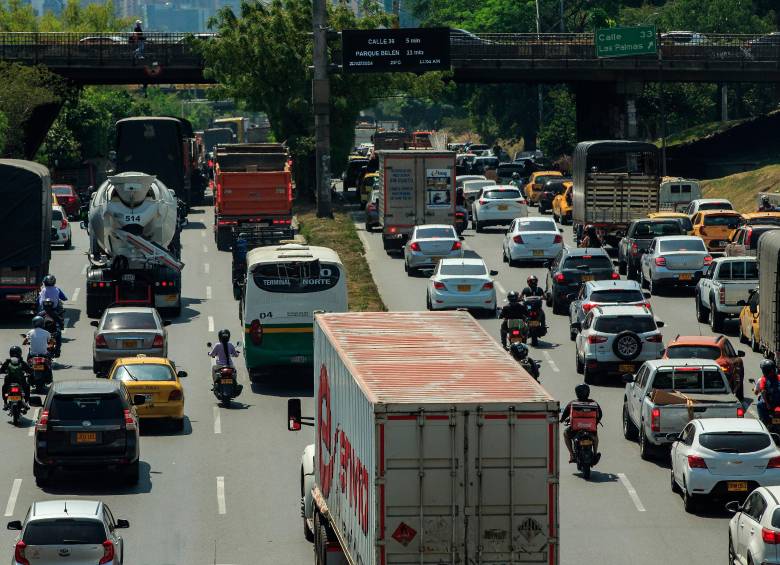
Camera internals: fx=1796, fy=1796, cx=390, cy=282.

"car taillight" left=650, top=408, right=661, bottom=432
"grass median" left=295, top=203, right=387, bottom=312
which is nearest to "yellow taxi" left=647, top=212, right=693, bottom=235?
"grass median" left=295, top=203, right=387, bottom=312

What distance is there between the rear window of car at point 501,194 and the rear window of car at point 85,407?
3781cm

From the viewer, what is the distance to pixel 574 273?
43844mm

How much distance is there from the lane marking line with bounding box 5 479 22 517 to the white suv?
12.1 meters

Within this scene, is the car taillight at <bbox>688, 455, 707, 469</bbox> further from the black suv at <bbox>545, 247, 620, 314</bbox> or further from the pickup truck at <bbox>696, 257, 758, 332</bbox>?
the black suv at <bbox>545, 247, 620, 314</bbox>

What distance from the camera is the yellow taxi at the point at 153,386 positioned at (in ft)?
101

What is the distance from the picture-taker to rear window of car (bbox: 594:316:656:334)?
3433 cm

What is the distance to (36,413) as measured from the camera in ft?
109

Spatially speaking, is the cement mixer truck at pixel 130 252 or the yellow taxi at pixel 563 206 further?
the yellow taxi at pixel 563 206

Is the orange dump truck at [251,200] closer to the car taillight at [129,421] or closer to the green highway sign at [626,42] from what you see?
the car taillight at [129,421]

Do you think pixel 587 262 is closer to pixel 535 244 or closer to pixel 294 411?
pixel 535 244

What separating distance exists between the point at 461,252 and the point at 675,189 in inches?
782

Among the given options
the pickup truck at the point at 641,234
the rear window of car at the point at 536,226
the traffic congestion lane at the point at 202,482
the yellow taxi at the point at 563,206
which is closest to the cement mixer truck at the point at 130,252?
the traffic congestion lane at the point at 202,482

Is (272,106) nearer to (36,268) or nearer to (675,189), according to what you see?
(675,189)

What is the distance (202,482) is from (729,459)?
826cm
